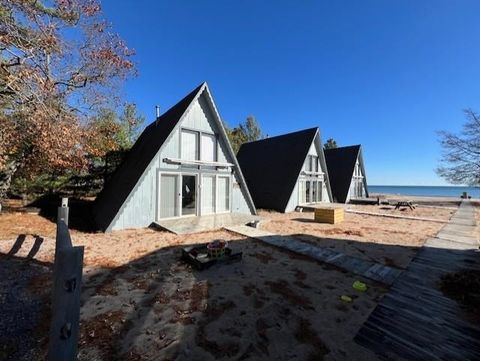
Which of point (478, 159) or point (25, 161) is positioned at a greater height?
point (478, 159)

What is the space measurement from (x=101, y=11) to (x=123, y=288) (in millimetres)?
11133

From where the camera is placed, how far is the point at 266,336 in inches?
127

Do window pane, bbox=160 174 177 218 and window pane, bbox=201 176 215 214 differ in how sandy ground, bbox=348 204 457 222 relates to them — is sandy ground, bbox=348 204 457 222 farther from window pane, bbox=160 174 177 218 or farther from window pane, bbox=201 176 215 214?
window pane, bbox=160 174 177 218

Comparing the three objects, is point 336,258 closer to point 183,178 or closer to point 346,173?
point 183,178

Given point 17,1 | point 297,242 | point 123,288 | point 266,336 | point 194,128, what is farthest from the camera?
point 194,128

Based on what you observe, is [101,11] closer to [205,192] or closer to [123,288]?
[205,192]

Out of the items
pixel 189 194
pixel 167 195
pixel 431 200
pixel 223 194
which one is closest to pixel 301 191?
pixel 223 194

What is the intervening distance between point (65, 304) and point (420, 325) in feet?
15.2

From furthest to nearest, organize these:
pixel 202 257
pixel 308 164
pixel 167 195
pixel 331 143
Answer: pixel 331 143, pixel 308 164, pixel 167 195, pixel 202 257

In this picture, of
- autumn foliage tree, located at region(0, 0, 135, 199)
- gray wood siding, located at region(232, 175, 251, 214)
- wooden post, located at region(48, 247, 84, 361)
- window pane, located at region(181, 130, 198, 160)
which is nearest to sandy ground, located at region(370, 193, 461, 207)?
gray wood siding, located at region(232, 175, 251, 214)

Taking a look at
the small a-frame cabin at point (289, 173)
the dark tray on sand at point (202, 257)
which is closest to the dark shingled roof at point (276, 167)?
the small a-frame cabin at point (289, 173)

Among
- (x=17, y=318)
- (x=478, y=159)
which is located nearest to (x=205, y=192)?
(x=17, y=318)

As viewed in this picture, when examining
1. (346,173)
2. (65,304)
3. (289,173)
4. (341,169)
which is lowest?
(65,304)

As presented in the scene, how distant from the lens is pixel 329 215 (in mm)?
12391
